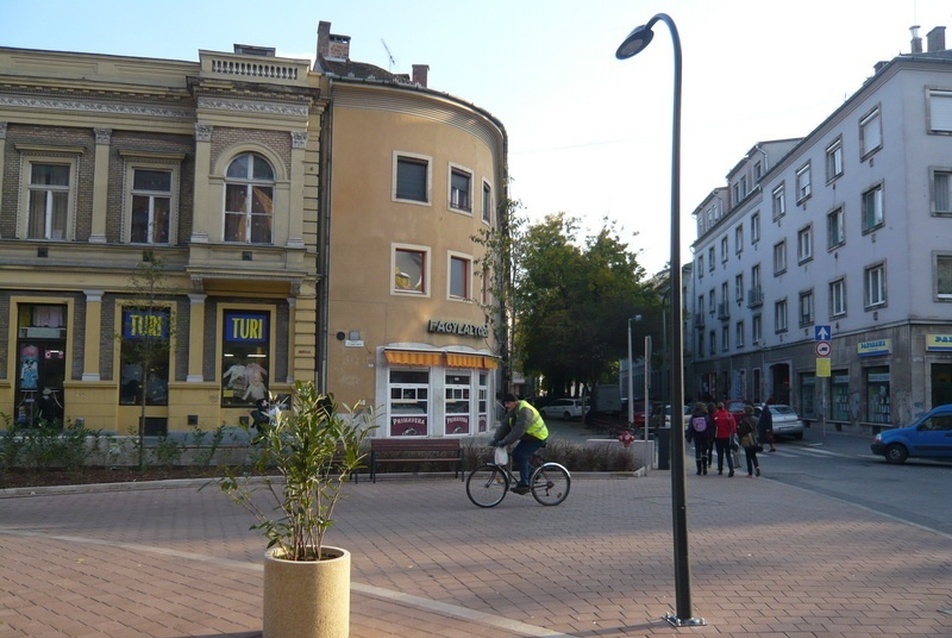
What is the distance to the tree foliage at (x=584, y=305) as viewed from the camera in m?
46.8

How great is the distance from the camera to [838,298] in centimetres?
3816

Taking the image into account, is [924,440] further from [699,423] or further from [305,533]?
[305,533]

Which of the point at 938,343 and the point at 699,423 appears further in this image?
the point at 938,343

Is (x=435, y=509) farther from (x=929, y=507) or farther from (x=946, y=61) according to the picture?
(x=946, y=61)

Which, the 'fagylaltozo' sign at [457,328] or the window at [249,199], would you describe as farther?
the 'fagylaltozo' sign at [457,328]

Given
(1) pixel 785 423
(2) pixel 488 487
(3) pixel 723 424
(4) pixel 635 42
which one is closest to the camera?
(4) pixel 635 42

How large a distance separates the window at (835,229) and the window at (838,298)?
5.61 ft

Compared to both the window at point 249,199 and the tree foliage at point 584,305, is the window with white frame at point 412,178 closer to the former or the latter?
the window at point 249,199

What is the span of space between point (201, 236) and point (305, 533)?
19314 mm

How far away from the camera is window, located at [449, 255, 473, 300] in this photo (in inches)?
1080

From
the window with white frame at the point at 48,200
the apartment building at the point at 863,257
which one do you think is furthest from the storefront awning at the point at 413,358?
the apartment building at the point at 863,257

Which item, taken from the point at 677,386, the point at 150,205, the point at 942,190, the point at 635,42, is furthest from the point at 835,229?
the point at 677,386

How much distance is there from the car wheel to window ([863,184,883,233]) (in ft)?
46.1

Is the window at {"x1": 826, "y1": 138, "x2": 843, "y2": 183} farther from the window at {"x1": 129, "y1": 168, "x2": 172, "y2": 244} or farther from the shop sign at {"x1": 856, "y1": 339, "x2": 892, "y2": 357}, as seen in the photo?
the window at {"x1": 129, "y1": 168, "x2": 172, "y2": 244}
